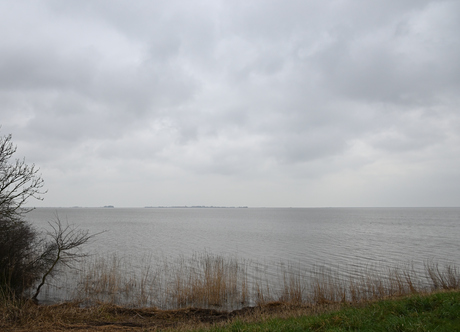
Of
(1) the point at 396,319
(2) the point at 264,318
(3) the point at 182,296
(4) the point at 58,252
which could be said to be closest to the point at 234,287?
(3) the point at 182,296

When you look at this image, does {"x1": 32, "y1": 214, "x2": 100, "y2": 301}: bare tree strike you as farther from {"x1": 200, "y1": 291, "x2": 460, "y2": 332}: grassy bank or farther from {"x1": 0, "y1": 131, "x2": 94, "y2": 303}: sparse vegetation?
{"x1": 200, "y1": 291, "x2": 460, "y2": 332}: grassy bank

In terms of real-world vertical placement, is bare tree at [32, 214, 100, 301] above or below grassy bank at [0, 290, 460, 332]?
above

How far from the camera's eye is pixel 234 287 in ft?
56.9

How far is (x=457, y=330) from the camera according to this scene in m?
6.93

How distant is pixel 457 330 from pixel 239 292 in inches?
466

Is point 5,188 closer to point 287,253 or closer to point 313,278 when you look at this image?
point 313,278

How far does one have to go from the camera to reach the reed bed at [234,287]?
50.5 feet

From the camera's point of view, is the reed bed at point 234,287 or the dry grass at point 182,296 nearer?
the dry grass at point 182,296

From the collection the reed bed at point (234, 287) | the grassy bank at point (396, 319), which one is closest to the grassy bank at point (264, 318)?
the grassy bank at point (396, 319)

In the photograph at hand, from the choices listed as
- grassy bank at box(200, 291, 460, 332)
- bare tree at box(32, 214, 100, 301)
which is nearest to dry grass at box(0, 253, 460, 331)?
bare tree at box(32, 214, 100, 301)

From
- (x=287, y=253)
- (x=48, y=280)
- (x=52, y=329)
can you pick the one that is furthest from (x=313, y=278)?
(x=48, y=280)

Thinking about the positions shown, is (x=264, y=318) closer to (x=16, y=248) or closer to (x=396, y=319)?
(x=396, y=319)

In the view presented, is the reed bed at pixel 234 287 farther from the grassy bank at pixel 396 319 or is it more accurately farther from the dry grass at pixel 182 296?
the grassy bank at pixel 396 319

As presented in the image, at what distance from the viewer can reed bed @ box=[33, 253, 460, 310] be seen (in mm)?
15406
